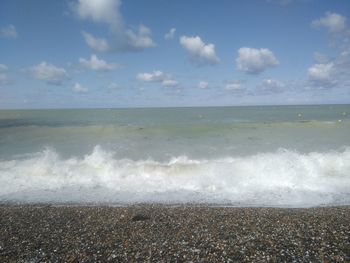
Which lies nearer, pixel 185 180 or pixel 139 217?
pixel 139 217

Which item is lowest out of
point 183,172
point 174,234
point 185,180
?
point 174,234

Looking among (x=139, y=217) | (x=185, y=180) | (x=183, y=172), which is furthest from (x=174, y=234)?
(x=183, y=172)

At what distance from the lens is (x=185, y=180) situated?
13.2 meters

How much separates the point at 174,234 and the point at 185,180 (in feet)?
20.7

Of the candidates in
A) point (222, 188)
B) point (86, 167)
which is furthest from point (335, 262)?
point (86, 167)

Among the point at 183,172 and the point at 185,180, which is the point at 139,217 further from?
the point at 183,172

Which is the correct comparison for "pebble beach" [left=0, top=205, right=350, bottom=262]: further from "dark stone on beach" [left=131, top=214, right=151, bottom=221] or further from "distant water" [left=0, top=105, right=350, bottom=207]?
"distant water" [left=0, top=105, right=350, bottom=207]

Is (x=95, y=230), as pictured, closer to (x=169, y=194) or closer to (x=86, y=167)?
(x=169, y=194)

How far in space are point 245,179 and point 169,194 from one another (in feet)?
12.8

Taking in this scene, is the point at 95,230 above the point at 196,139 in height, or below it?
below

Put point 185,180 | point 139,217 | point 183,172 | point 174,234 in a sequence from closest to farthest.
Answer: point 174,234 < point 139,217 < point 185,180 < point 183,172

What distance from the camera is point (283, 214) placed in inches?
326

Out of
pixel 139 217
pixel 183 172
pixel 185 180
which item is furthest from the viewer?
pixel 183 172

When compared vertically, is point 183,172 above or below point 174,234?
above
